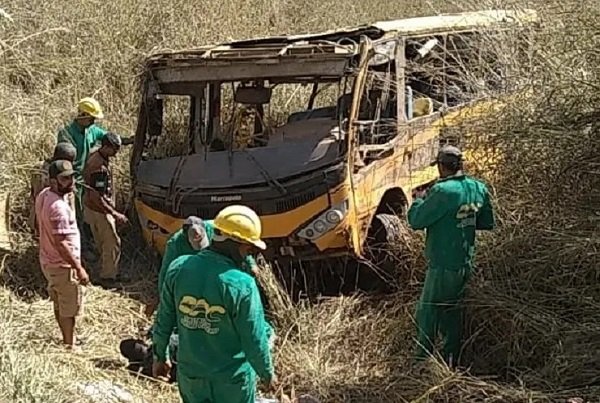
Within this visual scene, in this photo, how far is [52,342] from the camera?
7523 millimetres

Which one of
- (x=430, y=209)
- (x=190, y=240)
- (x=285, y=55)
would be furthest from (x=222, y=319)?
(x=285, y=55)

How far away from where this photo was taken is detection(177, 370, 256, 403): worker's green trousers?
5.00m

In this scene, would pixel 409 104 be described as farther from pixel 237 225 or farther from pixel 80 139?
pixel 237 225

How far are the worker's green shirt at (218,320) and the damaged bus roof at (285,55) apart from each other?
3306 millimetres

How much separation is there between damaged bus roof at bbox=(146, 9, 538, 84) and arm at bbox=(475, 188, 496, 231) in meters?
1.75

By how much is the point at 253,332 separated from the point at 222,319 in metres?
0.18

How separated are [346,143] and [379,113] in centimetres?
77

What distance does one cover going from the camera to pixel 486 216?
274 inches

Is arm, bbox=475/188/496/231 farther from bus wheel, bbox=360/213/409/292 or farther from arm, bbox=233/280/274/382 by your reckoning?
arm, bbox=233/280/274/382

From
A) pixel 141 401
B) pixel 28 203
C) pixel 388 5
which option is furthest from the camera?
pixel 388 5

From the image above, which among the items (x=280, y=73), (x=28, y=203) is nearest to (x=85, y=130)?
(x=28, y=203)

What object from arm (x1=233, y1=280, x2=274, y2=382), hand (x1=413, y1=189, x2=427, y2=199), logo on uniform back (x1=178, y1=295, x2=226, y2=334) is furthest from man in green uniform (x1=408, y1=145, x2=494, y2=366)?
logo on uniform back (x1=178, y1=295, x2=226, y2=334)

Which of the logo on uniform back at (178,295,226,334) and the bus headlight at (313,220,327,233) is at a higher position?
the logo on uniform back at (178,295,226,334)

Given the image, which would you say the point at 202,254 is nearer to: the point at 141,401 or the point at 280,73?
the point at 141,401
